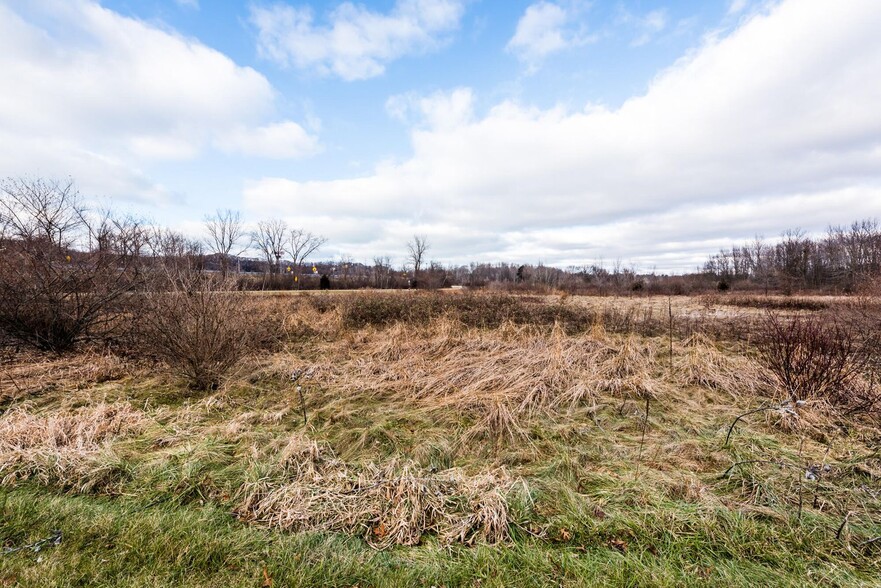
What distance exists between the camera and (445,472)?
321 centimetres

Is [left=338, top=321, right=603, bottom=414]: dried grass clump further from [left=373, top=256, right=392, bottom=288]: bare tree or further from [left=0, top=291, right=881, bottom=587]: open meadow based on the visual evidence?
[left=373, top=256, right=392, bottom=288]: bare tree

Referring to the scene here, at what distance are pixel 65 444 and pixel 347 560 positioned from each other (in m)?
3.70

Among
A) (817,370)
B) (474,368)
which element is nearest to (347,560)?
(474,368)

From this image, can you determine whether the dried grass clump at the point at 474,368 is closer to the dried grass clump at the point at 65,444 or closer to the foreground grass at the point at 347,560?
the foreground grass at the point at 347,560

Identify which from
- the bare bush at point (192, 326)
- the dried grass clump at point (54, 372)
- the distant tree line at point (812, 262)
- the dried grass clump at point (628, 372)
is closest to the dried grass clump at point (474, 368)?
the dried grass clump at point (628, 372)

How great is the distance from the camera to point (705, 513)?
2.55 meters

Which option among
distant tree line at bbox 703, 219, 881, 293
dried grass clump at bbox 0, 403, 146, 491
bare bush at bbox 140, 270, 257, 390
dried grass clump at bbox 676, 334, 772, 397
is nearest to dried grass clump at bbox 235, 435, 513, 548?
dried grass clump at bbox 0, 403, 146, 491

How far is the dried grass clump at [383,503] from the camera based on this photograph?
8.29ft

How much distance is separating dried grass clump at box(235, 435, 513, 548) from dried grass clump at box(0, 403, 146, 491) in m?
1.59

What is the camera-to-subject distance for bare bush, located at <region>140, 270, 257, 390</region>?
5406 mm

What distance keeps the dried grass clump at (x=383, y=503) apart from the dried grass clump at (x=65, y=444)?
1.59m

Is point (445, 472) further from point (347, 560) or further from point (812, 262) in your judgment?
point (812, 262)

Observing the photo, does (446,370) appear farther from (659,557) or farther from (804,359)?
(804,359)

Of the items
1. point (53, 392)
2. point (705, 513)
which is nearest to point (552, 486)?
point (705, 513)
